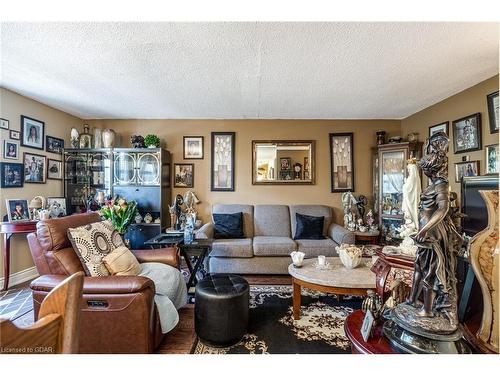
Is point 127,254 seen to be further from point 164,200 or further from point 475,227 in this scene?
point 475,227

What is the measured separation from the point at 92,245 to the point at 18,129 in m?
2.45

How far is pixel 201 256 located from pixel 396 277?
1.81m

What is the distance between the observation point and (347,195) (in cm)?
396

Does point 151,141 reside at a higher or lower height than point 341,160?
higher

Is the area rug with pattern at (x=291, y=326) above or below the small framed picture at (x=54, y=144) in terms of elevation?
below

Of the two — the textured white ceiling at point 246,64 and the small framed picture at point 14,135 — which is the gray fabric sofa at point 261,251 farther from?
the small framed picture at point 14,135

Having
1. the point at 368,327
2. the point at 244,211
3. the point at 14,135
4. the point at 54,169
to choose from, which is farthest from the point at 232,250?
the point at 14,135

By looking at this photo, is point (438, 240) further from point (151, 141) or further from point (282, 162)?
point (151, 141)

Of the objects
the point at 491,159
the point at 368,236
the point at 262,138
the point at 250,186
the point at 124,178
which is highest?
the point at 262,138

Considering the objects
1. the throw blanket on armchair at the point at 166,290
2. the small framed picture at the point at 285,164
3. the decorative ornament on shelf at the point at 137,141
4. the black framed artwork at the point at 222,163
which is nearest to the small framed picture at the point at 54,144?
the decorative ornament on shelf at the point at 137,141

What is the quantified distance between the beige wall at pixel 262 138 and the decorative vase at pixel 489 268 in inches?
123

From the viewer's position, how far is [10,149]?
115 inches

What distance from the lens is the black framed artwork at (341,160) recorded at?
409 cm
